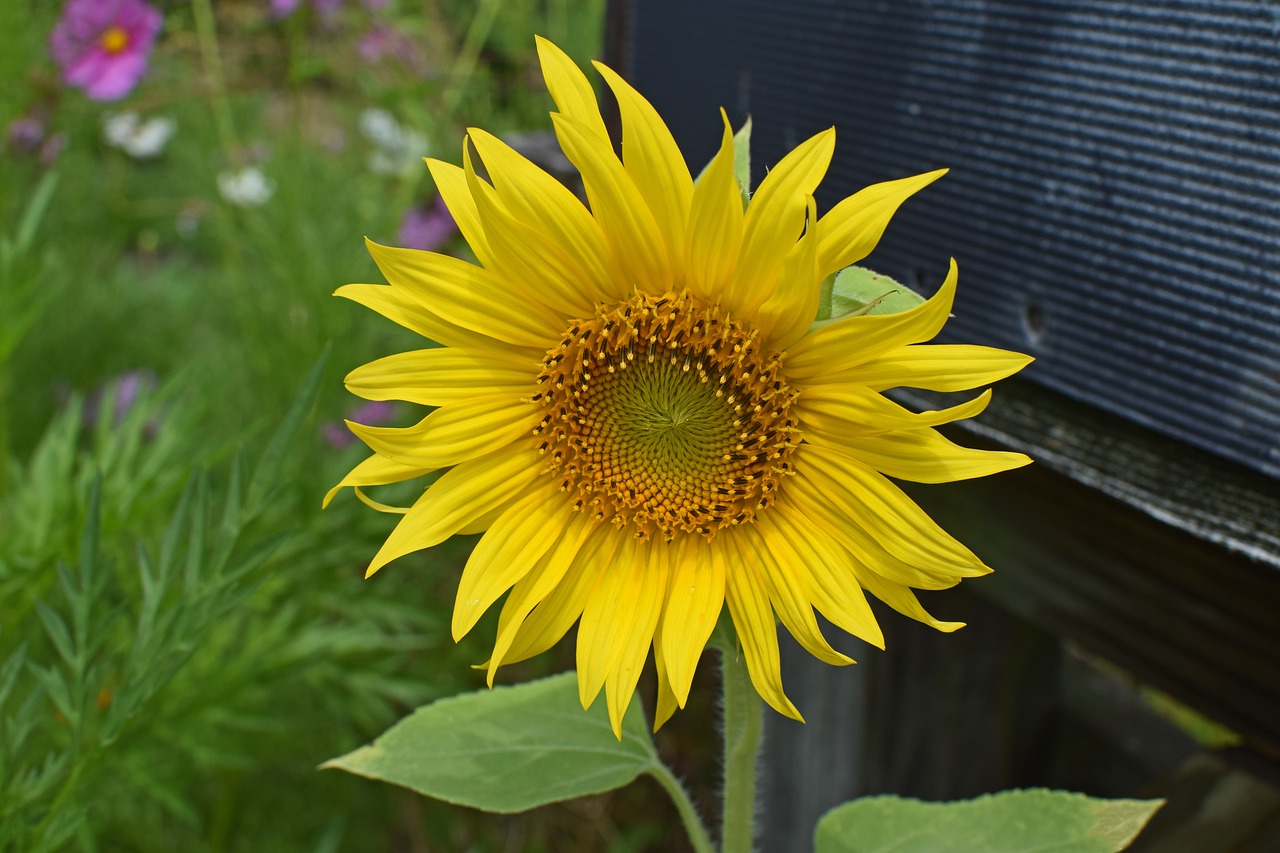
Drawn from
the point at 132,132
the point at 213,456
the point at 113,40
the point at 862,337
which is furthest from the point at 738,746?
the point at 132,132

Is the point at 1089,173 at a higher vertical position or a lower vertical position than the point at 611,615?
higher

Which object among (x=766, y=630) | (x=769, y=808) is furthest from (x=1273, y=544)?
(x=769, y=808)

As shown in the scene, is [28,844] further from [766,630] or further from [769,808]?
[769,808]

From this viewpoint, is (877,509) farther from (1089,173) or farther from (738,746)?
(1089,173)

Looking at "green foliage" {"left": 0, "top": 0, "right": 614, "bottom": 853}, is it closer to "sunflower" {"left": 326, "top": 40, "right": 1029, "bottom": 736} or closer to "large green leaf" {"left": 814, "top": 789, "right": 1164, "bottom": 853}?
"sunflower" {"left": 326, "top": 40, "right": 1029, "bottom": 736}

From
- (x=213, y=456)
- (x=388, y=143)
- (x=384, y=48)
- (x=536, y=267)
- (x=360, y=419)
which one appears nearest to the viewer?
(x=536, y=267)

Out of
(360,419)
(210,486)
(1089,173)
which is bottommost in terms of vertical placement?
(360,419)

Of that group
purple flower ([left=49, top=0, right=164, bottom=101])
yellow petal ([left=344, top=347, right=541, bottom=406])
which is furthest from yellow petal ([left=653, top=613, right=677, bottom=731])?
purple flower ([left=49, top=0, right=164, bottom=101])
